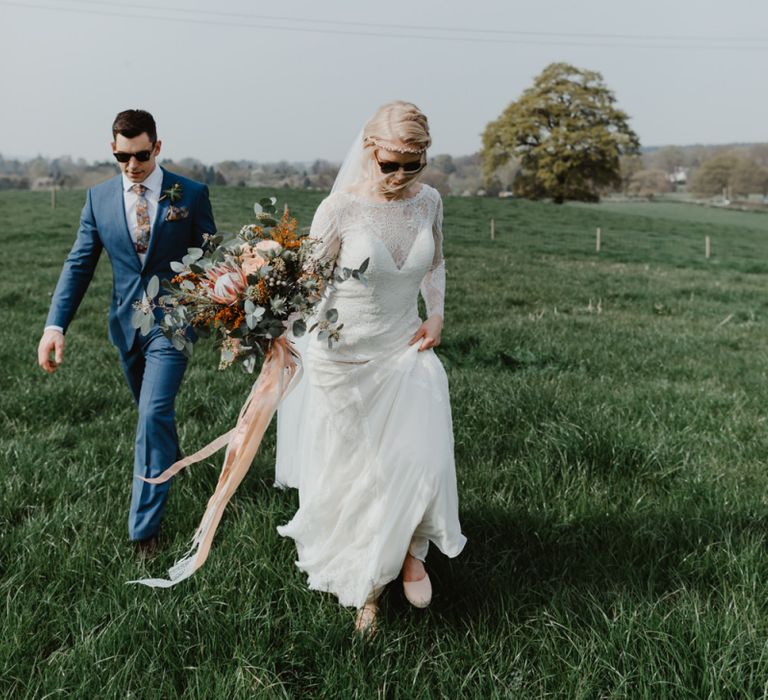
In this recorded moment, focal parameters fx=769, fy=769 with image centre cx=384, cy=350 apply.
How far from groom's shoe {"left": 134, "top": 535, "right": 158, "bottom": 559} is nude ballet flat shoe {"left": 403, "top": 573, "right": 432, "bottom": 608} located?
1422 mm

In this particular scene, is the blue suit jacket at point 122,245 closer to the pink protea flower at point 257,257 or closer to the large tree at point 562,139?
the pink protea flower at point 257,257

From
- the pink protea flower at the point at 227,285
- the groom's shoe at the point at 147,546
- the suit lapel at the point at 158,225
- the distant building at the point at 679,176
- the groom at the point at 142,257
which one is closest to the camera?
the pink protea flower at the point at 227,285

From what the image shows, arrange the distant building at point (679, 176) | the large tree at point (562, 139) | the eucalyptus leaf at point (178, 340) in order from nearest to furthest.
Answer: the eucalyptus leaf at point (178, 340) → the large tree at point (562, 139) → the distant building at point (679, 176)

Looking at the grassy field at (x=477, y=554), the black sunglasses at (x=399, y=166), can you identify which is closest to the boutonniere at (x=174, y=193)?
the black sunglasses at (x=399, y=166)

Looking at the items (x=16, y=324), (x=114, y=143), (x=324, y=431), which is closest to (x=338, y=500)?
(x=324, y=431)

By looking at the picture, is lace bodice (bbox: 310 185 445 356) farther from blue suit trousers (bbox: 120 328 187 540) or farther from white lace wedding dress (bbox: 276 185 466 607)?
blue suit trousers (bbox: 120 328 187 540)

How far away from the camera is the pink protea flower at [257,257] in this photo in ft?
9.52

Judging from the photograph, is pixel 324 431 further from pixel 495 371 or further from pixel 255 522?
pixel 495 371

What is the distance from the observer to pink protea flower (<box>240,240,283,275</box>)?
2.90 m

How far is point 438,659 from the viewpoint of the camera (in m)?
3.18

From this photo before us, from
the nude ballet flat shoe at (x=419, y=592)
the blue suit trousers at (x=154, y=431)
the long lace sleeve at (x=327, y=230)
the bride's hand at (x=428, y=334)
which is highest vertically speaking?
the long lace sleeve at (x=327, y=230)

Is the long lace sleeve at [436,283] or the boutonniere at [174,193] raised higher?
the boutonniere at [174,193]

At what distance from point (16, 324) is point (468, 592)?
8.18 meters

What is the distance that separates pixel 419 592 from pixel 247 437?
104 cm
